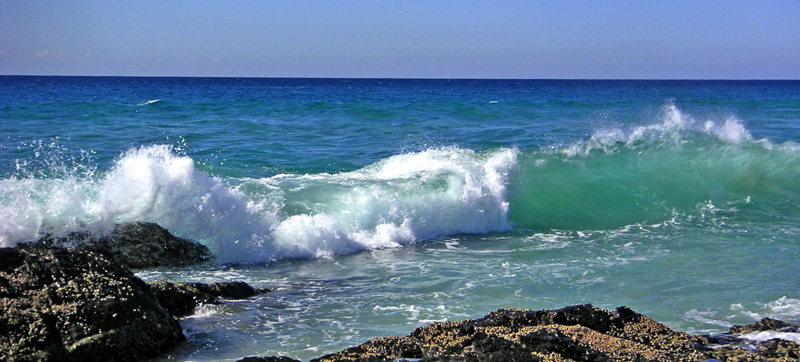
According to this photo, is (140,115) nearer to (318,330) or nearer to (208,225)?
(208,225)

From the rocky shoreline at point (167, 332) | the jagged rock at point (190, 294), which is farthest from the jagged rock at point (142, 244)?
the rocky shoreline at point (167, 332)

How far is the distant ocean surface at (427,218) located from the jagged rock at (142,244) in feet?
0.76

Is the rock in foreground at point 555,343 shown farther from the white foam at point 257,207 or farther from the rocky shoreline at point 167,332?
the white foam at point 257,207

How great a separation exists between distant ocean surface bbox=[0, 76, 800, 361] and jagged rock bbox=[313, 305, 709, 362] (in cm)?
75

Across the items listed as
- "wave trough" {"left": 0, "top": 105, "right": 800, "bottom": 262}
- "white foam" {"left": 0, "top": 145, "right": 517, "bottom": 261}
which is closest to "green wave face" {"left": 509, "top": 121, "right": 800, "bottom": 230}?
"wave trough" {"left": 0, "top": 105, "right": 800, "bottom": 262}

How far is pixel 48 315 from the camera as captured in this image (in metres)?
4.67

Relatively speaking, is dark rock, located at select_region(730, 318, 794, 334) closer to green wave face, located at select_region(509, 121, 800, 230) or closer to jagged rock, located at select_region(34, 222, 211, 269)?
green wave face, located at select_region(509, 121, 800, 230)

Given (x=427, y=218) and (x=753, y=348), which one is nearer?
(x=753, y=348)

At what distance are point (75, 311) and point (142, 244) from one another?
3.66m

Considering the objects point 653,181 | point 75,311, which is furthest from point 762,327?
point 653,181

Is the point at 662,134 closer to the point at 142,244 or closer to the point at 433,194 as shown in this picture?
the point at 433,194

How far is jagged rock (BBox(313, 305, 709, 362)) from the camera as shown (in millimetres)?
4465

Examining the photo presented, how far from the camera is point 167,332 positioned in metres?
5.11

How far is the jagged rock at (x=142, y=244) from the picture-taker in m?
8.14
